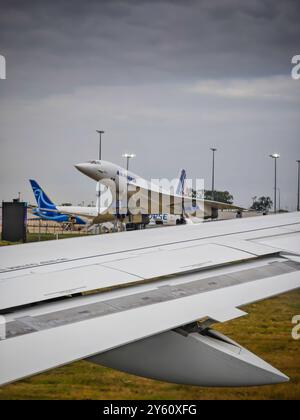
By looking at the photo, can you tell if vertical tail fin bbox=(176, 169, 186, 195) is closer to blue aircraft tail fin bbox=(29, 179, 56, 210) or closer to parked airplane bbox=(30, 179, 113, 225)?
parked airplane bbox=(30, 179, 113, 225)

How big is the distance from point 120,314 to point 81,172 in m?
23.0

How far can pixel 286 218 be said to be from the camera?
3.90 metres

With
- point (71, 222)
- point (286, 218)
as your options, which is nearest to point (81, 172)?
point (71, 222)

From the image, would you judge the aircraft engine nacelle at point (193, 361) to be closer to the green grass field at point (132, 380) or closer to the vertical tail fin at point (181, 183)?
the green grass field at point (132, 380)

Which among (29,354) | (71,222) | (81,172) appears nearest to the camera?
(29,354)

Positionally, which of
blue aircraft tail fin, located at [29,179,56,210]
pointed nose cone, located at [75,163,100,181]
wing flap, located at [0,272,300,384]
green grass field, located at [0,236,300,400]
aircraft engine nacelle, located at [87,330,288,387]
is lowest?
green grass field, located at [0,236,300,400]

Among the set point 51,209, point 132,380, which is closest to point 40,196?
point 51,209

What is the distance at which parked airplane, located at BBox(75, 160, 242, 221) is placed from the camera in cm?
2464

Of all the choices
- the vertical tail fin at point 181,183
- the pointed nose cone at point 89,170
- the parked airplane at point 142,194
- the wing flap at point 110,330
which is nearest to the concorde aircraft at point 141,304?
the wing flap at point 110,330

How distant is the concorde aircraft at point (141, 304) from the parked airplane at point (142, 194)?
70.0 feet

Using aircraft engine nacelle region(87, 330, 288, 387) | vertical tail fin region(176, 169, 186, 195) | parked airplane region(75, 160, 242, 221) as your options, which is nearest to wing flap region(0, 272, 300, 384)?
aircraft engine nacelle region(87, 330, 288, 387)

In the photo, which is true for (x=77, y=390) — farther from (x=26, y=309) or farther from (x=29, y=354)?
(x=29, y=354)

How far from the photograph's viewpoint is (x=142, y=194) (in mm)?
25891

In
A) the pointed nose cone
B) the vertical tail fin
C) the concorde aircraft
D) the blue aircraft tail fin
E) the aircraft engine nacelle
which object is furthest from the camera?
the vertical tail fin
